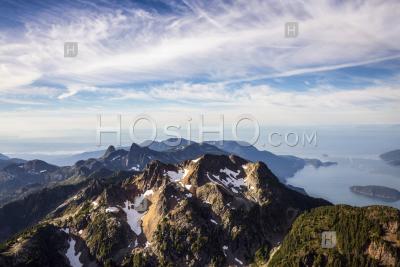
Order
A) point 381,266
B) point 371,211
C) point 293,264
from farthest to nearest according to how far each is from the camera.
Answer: point 371,211 < point 293,264 < point 381,266

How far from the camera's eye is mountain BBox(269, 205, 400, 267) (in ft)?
567

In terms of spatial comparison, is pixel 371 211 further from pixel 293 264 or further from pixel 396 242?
pixel 293 264

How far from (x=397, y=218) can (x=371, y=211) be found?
13387 mm

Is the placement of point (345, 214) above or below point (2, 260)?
above

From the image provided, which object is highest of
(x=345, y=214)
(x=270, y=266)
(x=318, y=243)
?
(x=345, y=214)

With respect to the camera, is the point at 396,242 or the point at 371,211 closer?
the point at 396,242

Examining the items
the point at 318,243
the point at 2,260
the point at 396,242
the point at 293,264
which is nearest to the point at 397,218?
the point at 396,242

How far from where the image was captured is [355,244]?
7082 inches

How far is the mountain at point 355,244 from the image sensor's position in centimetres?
17275

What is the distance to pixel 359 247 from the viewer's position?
178 m

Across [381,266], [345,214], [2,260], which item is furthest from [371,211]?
[2,260]

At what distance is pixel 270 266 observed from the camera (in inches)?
7530

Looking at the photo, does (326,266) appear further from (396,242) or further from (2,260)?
(2,260)

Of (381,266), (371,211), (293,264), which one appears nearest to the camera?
(381,266)
